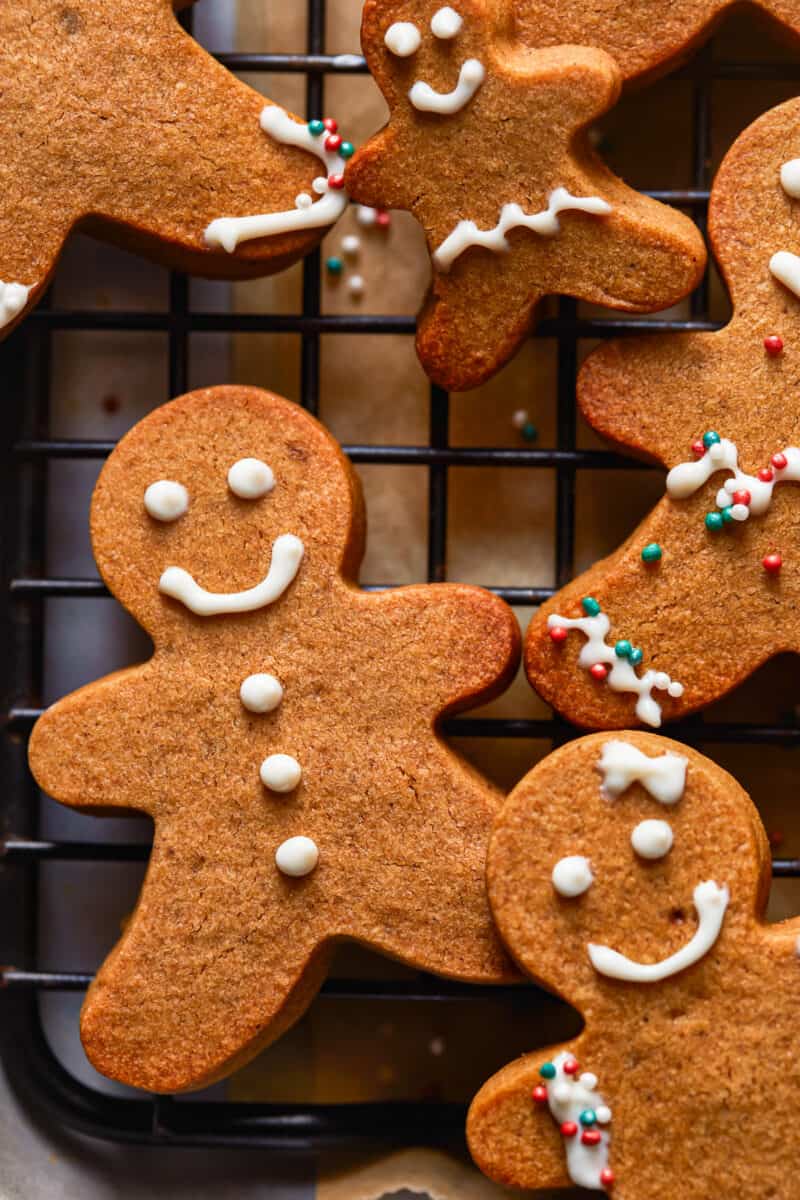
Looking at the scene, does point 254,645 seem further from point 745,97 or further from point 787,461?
point 745,97

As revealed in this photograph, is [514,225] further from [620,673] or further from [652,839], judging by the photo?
[652,839]

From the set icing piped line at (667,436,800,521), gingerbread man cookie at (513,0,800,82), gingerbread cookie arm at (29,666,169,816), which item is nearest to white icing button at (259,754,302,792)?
gingerbread cookie arm at (29,666,169,816)

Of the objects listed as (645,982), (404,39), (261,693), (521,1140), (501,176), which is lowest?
(521,1140)

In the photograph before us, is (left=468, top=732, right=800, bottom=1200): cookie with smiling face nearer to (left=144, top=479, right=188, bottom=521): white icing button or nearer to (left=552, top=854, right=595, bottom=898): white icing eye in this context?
(left=552, top=854, right=595, bottom=898): white icing eye

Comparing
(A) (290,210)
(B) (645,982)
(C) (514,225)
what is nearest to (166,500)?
(A) (290,210)

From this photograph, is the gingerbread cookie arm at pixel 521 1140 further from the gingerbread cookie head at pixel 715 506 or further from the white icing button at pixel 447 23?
the white icing button at pixel 447 23
